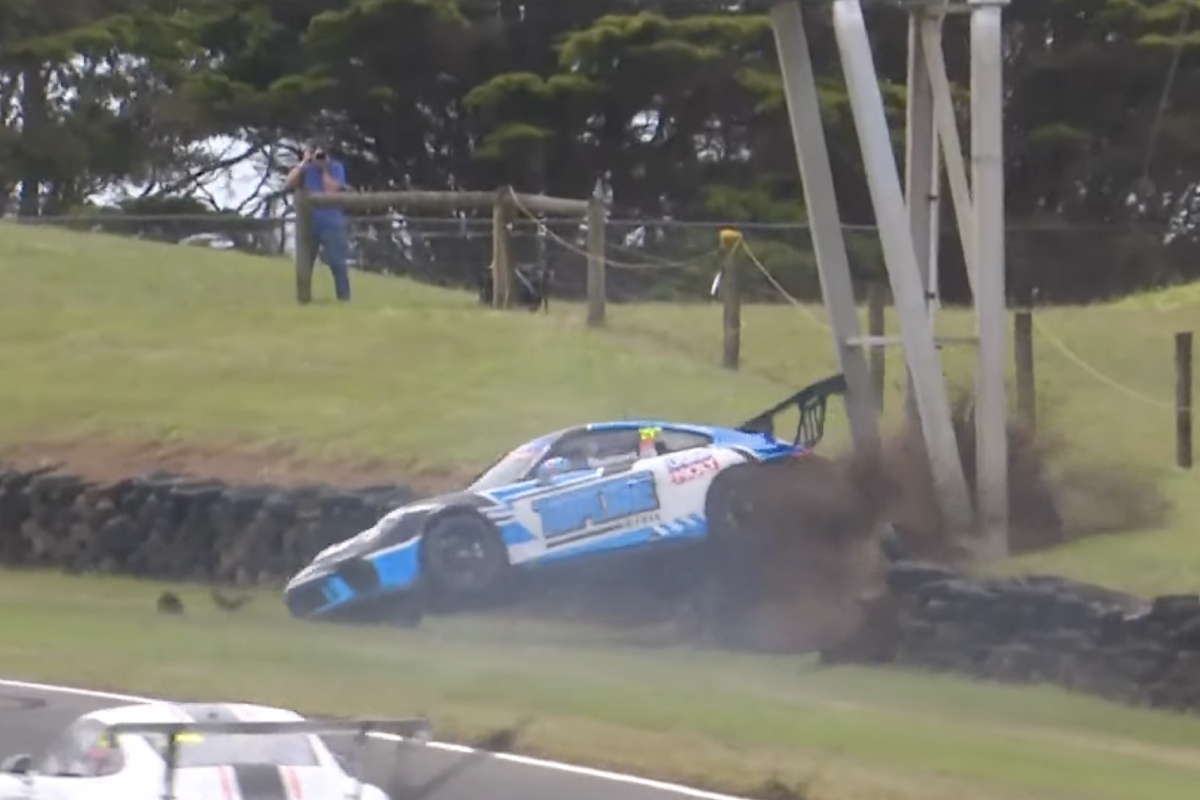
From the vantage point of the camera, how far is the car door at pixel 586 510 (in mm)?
19484

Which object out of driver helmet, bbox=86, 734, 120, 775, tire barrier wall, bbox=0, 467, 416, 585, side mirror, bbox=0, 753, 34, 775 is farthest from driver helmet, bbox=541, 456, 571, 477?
driver helmet, bbox=86, 734, 120, 775

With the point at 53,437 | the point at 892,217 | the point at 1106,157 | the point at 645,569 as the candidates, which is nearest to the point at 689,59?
the point at 1106,157

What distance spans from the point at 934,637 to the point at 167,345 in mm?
14699

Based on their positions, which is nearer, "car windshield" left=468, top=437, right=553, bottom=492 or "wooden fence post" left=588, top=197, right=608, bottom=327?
"car windshield" left=468, top=437, right=553, bottom=492

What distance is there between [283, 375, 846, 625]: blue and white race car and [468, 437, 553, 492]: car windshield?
0.02 meters

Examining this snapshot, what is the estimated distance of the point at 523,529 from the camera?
63.8ft

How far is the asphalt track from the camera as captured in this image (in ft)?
40.5

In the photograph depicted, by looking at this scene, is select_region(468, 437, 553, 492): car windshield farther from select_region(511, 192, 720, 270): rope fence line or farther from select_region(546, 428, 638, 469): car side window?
select_region(511, 192, 720, 270): rope fence line

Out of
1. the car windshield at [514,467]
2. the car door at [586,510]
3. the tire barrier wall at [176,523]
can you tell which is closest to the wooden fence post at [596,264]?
the tire barrier wall at [176,523]

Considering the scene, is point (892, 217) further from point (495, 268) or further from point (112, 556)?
point (495, 268)

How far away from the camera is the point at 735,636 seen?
19.1m

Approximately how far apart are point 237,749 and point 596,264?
66.5ft

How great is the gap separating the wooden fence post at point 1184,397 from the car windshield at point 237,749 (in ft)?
54.6

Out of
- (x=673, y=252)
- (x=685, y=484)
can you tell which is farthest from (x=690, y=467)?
(x=673, y=252)
